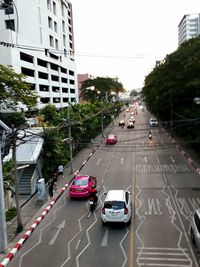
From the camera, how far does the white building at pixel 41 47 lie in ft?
144

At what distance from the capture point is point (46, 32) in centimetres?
6072

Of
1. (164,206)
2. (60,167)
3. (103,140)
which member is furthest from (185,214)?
(103,140)

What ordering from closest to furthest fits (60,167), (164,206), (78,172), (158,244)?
(158,244) → (164,206) → (60,167) → (78,172)

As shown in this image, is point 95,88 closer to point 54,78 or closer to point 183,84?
point 54,78

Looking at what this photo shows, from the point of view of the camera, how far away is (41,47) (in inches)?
2110

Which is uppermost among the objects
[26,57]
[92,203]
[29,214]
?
[26,57]

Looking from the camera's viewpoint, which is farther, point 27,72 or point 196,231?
point 27,72

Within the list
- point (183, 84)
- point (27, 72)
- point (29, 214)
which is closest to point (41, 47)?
point (27, 72)

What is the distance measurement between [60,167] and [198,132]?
15256mm

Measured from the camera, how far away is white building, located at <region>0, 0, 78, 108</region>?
4400cm

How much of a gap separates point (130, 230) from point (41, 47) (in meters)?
43.7

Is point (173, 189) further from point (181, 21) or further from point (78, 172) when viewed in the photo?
point (181, 21)

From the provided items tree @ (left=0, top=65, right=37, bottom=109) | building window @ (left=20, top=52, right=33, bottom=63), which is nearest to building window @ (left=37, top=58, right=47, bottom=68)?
building window @ (left=20, top=52, right=33, bottom=63)

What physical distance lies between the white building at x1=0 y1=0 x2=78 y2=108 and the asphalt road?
20923mm
